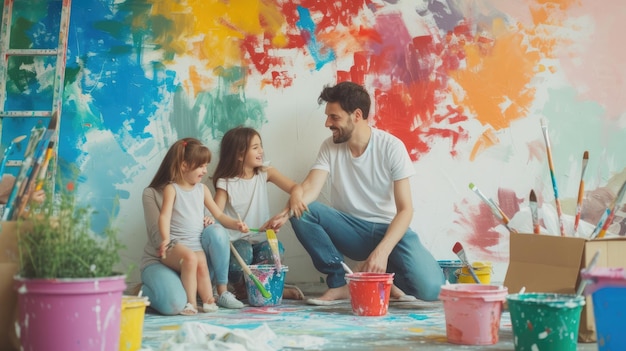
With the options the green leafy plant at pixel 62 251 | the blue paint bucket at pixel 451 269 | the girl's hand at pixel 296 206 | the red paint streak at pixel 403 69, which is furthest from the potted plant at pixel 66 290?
the red paint streak at pixel 403 69

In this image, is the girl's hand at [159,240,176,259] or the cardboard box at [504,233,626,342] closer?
the cardboard box at [504,233,626,342]

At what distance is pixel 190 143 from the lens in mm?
3238

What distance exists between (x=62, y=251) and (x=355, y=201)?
1880mm

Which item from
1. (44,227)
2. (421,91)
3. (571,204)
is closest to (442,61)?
(421,91)

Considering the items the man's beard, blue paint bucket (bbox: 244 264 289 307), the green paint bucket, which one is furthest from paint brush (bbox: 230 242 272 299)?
the green paint bucket

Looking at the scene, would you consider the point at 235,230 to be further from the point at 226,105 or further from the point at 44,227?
the point at 44,227

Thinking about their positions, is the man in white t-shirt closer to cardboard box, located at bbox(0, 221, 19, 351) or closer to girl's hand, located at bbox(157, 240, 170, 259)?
girl's hand, located at bbox(157, 240, 170, 259)

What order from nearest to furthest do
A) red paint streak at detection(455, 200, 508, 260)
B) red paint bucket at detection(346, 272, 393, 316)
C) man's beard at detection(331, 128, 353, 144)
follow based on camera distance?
red paint bucket at detection(346, 272, 393, 316) < man's beard at detection(331, 128, 353, 144) < red paint streak at detection(455, 200, 508, 260)

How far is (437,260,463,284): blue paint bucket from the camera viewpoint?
3.40 metres

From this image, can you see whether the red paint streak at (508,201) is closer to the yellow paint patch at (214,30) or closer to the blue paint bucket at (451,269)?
the blue paint bucket at (451,269)

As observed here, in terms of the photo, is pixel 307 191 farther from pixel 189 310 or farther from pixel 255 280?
pixel 189 310

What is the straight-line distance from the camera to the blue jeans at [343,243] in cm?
328

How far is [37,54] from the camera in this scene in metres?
3.43

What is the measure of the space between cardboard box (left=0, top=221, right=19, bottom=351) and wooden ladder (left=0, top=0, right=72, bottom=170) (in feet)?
4.94
